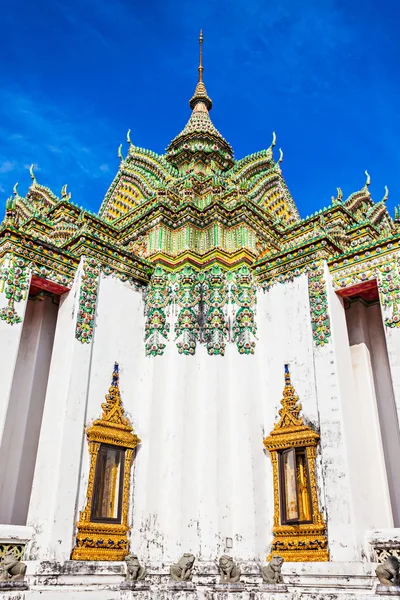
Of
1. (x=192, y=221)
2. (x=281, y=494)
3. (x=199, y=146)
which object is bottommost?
(x=281, y=494)

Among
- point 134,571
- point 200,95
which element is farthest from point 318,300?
point 200,95

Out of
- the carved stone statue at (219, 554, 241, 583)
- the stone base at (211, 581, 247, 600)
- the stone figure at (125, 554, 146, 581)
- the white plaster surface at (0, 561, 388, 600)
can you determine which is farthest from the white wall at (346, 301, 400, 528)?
the stone figure at (125, 554, 146, 581)

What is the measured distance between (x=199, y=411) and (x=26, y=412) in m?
3.39

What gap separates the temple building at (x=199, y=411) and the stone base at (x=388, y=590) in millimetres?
1766

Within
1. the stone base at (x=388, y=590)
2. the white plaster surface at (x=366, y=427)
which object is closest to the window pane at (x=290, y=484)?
the white plaster surface at (x=366, y=427)

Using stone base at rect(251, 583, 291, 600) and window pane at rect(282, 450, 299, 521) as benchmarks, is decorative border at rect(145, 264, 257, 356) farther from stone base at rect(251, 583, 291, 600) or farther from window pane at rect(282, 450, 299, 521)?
stone base at rect(251, 583, 291, 600)

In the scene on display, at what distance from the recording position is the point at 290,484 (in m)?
9.61

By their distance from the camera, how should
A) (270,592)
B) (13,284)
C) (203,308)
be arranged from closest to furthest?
(270,592) < (13,284) < (203,308)

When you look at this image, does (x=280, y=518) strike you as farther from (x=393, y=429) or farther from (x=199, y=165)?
(x=199, y=165)

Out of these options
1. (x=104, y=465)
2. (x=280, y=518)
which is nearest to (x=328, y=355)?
(x=280, y=518)

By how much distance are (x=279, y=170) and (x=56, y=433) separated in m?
11.5

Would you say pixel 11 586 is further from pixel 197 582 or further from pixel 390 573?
pixel 390 573

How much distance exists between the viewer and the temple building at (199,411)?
28.3 feet

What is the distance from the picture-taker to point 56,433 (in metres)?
9.16
